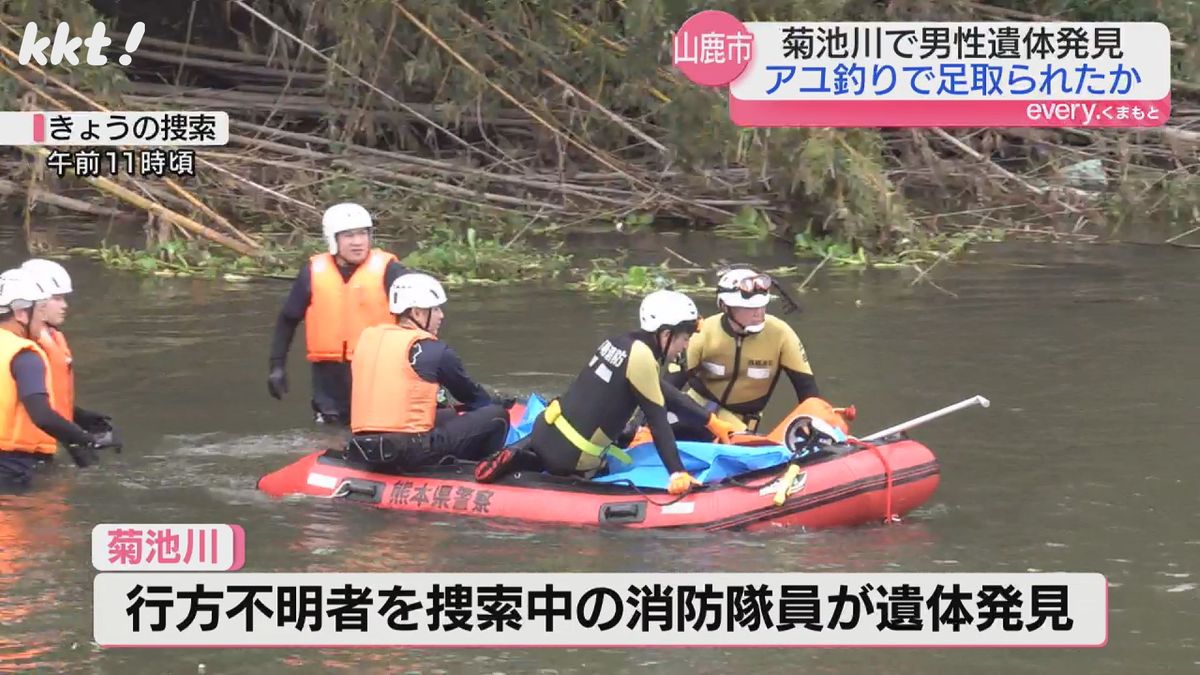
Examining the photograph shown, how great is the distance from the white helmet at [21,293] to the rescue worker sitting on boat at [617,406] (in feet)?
7.34

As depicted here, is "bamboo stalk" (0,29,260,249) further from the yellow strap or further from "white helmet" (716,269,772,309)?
the yellow strap

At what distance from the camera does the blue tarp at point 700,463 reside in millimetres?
8969

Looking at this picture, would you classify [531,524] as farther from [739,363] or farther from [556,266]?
[556,266]

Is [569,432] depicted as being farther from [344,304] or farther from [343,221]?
[343,221]

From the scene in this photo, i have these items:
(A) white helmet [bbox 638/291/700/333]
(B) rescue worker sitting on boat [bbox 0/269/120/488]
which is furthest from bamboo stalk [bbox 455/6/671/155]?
(A) white helmet [bbox 638/291/700/333]

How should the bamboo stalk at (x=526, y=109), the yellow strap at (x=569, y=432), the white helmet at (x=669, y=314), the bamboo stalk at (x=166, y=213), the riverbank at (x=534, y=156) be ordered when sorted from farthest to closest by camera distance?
the bamboo stalk at (x=526, y=109) → the riverbank at (x=534, y=156) → the bamboo stalk at (x=166, y=213) → the yellow strap at (x=569, y=432) → the white helmet at (x=669, y=314)

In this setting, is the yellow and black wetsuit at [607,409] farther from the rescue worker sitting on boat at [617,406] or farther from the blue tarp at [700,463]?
the blue tarp at [700,463]

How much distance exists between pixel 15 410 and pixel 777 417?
4164 mm

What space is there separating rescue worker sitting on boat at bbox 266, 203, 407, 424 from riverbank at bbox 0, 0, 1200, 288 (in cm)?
388

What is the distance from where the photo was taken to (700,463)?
906cm

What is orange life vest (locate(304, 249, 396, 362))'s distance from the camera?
1064 cm

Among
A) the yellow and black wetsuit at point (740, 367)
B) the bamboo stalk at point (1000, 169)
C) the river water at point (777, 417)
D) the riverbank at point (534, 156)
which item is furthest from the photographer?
the bamboo stalk at point (1000, 169)

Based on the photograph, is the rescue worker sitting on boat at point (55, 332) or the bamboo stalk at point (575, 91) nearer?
the rescue worker sitting on boat at point (55, 332)

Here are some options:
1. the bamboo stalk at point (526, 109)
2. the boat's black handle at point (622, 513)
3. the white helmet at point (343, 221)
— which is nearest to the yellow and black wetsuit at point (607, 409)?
the boat's black handle at point (622, 513)
